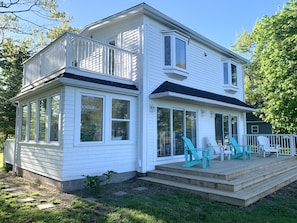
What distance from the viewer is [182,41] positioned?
31.1 ft

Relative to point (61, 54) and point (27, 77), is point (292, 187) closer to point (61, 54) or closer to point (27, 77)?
point (61, 54)

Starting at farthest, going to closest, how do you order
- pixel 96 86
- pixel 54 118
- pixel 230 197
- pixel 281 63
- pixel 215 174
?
pixel 281 63
pixel 54 118
pixel 96 86
pixel 215 174
pixel 230 197

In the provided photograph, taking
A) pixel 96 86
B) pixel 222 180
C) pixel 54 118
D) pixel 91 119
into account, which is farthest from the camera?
pixel 54 118

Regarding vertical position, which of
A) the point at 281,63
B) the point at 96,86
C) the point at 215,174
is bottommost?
the point at 215,174

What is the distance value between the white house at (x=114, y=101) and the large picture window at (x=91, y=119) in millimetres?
30

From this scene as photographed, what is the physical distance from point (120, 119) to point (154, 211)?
12.0 feet

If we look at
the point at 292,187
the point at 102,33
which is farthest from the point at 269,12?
the point at 292,187

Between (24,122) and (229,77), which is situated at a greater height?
(229,77)

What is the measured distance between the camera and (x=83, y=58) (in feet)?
25.0

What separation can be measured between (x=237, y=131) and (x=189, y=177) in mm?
7572

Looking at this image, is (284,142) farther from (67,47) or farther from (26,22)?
(26,22)

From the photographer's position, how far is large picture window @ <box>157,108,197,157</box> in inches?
339

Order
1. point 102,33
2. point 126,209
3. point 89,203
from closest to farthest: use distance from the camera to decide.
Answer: point 126,209, point 89,203, point 102,33

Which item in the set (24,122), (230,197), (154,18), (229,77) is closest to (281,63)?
(229,77)
